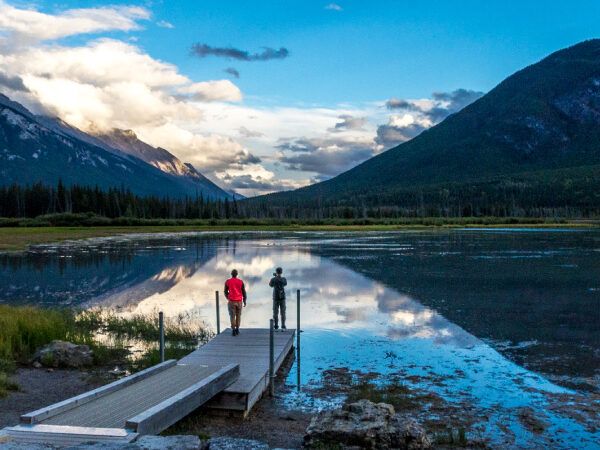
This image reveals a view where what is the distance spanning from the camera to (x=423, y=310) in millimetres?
22359

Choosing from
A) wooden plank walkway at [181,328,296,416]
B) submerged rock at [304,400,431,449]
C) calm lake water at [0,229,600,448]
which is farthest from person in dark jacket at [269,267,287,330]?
submerged rock at [304,400,431,449]

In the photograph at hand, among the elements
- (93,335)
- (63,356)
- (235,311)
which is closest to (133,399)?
(63,356)

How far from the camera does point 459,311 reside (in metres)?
22.0

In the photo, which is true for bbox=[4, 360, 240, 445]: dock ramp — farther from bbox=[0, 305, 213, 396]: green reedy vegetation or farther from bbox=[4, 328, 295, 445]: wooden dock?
bbox=[0, 305, 213, 396]: green reedy vegetation

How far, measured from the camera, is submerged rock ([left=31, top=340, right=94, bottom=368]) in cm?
1399

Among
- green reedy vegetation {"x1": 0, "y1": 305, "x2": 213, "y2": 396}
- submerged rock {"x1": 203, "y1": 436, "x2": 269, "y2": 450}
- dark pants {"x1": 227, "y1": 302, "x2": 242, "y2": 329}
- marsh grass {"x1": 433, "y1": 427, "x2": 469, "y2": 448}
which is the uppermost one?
dark pants {"x1": 227, "y1": 302, "x2": 242, "y2": 329}

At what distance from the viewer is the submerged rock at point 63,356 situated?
1399 cm

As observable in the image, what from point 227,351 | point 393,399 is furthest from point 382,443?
point 227,351

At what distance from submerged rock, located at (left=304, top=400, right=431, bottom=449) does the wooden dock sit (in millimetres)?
2218

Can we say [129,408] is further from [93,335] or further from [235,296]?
[93,335]

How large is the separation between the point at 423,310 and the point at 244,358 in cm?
1099

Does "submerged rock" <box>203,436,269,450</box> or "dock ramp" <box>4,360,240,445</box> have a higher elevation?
"submerged rock" <box>203,436,269,450</box>

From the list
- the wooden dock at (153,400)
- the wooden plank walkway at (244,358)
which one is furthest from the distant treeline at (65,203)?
the wooden dock at (153,400)

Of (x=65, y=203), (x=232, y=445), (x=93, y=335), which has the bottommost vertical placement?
(x=93, y=335)
